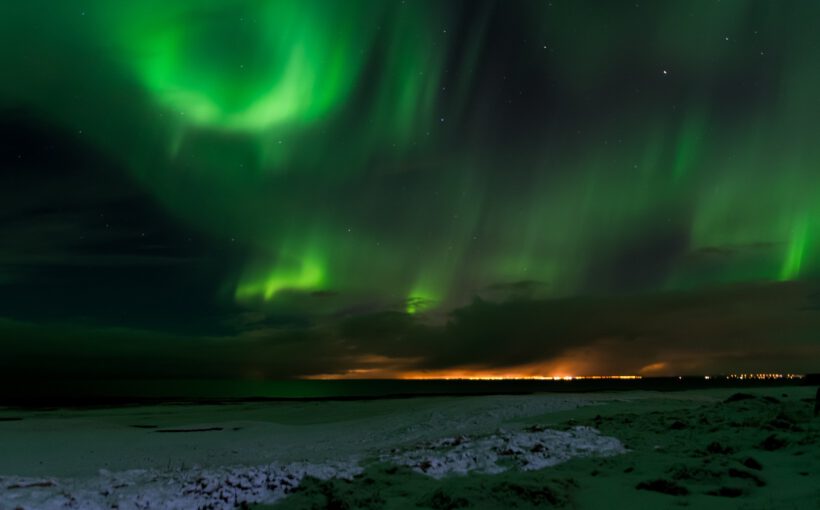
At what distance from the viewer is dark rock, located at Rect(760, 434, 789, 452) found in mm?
7852

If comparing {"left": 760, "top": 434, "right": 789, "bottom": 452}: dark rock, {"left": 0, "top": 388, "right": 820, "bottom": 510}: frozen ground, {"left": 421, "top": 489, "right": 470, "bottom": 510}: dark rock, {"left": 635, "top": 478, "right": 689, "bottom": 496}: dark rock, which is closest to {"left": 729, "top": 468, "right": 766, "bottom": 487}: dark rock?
{"left": 0, "top": 388, "right": 820, "bottom": 510}: frozen ground

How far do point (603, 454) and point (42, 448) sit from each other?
55.9 feet

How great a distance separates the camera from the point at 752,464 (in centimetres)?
693

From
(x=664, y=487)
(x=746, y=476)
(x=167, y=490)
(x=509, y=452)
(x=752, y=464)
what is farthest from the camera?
(x=509, y=452)

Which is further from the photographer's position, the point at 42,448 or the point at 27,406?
the point at 27,406

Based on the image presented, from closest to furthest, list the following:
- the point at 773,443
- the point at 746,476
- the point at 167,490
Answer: the point at 746,476 < the point at 167,490 < the point at 773,443

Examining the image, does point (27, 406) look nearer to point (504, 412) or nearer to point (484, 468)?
point (504, 412)

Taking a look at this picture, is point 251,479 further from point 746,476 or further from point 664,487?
point 746,476

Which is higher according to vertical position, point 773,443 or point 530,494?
point 773,443

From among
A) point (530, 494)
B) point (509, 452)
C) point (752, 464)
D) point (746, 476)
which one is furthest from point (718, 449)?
point (530, 494)

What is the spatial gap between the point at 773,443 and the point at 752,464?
54.5 inches

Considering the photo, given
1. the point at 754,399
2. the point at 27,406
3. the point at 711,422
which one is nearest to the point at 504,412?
the point at 754,399

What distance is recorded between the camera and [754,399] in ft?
46.7

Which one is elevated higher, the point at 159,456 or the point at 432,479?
the point at 432,479
